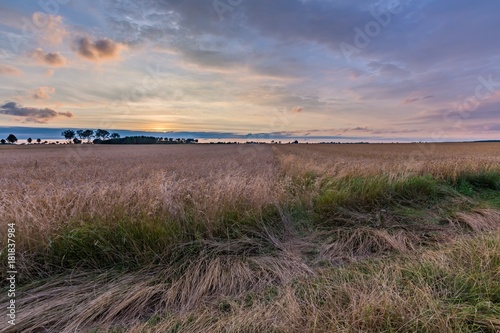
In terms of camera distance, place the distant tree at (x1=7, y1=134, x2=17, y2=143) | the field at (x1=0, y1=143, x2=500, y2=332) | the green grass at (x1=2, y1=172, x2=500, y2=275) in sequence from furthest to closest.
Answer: the distant tree at (x1=7, y1=134, x2=17, y2=143) → the green grass at (x1=2, y1=172, x2=500, y2=275) → the field at (x1=0, y1=143, x2=500, y2=332)

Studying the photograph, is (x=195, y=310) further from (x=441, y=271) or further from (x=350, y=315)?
(x=441, y=271)

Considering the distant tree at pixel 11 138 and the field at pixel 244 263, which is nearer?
the field at pixel 244 263

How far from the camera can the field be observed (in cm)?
235

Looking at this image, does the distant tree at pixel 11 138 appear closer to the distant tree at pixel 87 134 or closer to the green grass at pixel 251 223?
the distant tree at pixel 87 134

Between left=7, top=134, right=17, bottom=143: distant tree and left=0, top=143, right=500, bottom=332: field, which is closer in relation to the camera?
left=0, top=143, right=500, bottom=332: field

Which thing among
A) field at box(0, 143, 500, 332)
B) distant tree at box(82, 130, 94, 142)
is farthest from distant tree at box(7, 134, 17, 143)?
field at box(0, 143, 500, 332)

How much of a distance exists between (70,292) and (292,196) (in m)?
4.62

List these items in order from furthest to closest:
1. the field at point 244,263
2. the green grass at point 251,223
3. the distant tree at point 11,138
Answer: the distant tree at point 11,138 < the green grass at point 251,223 < the field at point 244,263

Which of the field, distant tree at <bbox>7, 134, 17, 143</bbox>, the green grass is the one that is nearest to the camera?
the field

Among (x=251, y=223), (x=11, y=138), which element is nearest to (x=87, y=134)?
(x=11, y=138)

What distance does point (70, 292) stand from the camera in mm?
3047

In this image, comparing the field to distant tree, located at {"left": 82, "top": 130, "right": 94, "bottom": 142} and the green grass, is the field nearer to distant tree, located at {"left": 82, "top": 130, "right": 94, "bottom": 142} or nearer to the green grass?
the green grass

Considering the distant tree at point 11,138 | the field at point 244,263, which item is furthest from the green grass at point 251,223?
the distant tree at point 11,138

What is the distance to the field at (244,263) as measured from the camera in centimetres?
235
